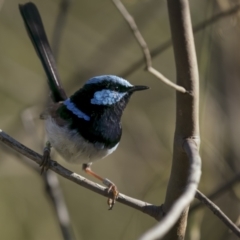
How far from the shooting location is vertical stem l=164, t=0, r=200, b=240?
184 centimetres

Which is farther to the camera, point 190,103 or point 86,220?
point 86,220

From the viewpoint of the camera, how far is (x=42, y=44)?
327 cm

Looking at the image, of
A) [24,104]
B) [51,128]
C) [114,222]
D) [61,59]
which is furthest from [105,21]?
[51,128]

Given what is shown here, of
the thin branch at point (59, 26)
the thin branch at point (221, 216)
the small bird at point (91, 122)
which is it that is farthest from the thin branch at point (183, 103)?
the thin branch at point (59, 26)

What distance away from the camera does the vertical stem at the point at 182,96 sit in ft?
6.04

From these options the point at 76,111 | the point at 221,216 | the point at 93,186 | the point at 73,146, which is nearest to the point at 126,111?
the point at 76,111

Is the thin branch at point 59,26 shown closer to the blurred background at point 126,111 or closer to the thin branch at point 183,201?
the blurred background at point 126,111

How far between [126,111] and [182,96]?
2.67m

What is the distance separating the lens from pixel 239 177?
2.79m

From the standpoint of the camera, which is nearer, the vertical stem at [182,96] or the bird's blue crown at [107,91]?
the vertical stem at [182,96]

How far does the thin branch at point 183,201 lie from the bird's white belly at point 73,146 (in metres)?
0.97

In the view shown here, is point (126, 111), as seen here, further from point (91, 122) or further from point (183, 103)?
point (183, 103)

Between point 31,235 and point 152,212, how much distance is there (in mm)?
3104

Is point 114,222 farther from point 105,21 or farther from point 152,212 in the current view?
point 152,212
